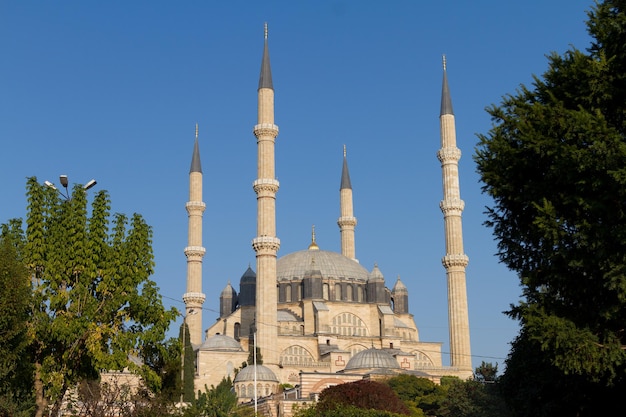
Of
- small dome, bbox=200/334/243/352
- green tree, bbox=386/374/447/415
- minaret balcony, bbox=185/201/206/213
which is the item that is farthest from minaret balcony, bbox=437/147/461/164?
small dome, bbox=200/334/243/352

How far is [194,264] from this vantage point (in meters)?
56.4

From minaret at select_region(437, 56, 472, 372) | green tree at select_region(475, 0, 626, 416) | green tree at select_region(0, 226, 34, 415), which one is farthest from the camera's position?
minaret at select_region(437, 56, 472, 372)

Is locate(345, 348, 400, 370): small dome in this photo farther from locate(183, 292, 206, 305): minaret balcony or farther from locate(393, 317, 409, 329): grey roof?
locate(183, 292, 206, 305): minaret balcony

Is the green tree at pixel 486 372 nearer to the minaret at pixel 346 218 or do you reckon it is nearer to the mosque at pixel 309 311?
the mosque at pixel 309 311

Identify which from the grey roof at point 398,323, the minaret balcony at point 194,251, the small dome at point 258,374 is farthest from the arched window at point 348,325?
the small dome at point 258,374

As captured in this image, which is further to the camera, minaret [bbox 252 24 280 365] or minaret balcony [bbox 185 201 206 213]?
minaret balcony [bbox 185 201 206 213]

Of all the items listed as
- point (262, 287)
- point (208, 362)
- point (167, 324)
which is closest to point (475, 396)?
point (262, 287)

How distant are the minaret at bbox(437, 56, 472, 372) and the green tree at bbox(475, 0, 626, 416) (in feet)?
111

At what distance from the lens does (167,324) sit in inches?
814

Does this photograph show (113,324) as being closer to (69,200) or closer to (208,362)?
(69,200)

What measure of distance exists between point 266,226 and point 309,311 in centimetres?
1075

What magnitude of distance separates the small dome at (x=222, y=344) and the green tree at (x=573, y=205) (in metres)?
36.6

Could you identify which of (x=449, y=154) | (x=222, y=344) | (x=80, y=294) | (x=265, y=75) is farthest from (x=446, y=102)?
(x=80, y=294)

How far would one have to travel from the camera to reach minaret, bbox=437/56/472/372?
173 feet
